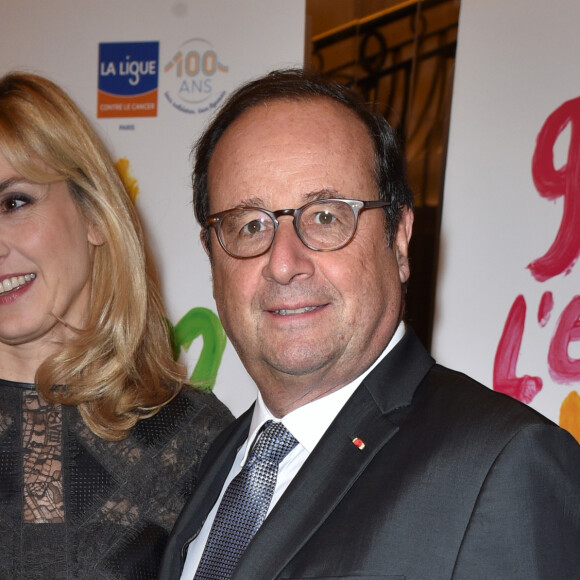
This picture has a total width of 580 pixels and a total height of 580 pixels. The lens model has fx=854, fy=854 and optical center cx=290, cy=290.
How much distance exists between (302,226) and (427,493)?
1.66ft

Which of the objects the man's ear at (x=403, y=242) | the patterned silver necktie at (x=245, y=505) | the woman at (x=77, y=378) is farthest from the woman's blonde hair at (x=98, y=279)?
the man's ear at (x=403, y=242)

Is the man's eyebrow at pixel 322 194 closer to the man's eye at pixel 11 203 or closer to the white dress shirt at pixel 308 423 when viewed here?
the white dress shirt at pixel 308 423

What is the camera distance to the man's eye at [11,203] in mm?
1904

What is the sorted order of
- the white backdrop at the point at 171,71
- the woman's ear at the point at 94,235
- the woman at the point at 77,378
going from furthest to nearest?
the white backdrop at the point at 171,71 → the woman's ear at the point at 94,235 → the woman at the point at 77,378

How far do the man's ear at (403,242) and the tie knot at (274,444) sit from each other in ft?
1.23

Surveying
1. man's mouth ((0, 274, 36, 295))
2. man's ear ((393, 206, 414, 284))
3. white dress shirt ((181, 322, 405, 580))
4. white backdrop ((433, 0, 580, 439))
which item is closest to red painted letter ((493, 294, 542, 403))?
white backdrop ((433, 0, 580, 439))

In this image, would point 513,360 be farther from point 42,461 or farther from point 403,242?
point 42,461

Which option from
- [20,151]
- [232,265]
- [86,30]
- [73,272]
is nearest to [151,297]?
[73,272]

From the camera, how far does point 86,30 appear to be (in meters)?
2.81

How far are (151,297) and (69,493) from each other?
565mm

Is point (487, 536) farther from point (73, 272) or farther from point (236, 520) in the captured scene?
point (73, 272)

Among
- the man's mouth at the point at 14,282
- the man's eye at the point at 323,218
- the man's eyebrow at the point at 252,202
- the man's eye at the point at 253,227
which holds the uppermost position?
the man's eyebrow at the point at 252,202

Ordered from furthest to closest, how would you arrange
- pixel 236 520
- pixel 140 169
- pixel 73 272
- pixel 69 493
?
pixel 140 169
pixel 73 272
pixel 69 493
pixel 236 520

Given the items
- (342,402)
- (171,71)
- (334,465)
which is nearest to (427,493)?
(334,465)
